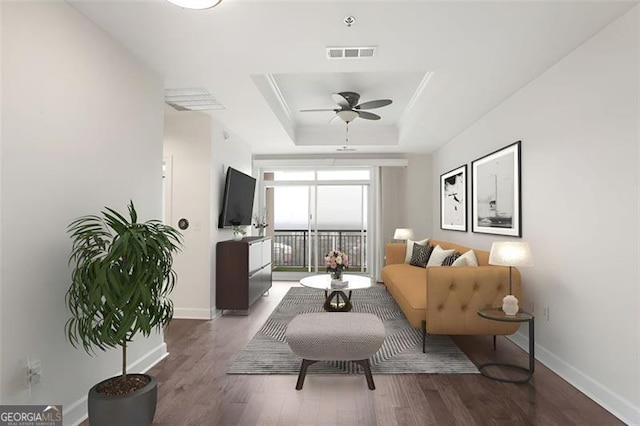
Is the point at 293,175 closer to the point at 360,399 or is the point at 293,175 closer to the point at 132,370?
the point at 132,370

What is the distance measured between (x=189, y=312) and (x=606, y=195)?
4437 millimetres

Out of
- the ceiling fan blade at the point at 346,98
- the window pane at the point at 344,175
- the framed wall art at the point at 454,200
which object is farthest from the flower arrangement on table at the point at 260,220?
the framed wall art at the point at 454,200

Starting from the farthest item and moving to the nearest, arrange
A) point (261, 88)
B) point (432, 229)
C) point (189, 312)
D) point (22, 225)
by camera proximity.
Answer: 1. point (432, 229)
2. point (189, 312)
3. point (261, 88)
4. point (22, 225)

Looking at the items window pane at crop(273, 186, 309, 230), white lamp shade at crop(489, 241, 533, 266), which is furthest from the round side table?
window pane at crop(273, 186, 309, 230)

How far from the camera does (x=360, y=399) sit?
2.62m

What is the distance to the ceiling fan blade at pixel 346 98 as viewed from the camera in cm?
446

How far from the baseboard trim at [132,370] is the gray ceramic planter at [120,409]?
33 cm

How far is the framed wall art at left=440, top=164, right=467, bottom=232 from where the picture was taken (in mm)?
5452

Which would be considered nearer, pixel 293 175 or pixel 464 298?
pixel 464 298

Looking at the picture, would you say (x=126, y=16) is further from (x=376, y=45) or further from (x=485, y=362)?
(x=485, y=362)

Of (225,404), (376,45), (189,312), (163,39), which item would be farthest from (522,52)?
(189,312)

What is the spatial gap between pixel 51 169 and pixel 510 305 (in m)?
3.31

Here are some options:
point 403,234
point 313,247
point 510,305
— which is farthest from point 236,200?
point 510,305

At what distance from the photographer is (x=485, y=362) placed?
331 centimetres
